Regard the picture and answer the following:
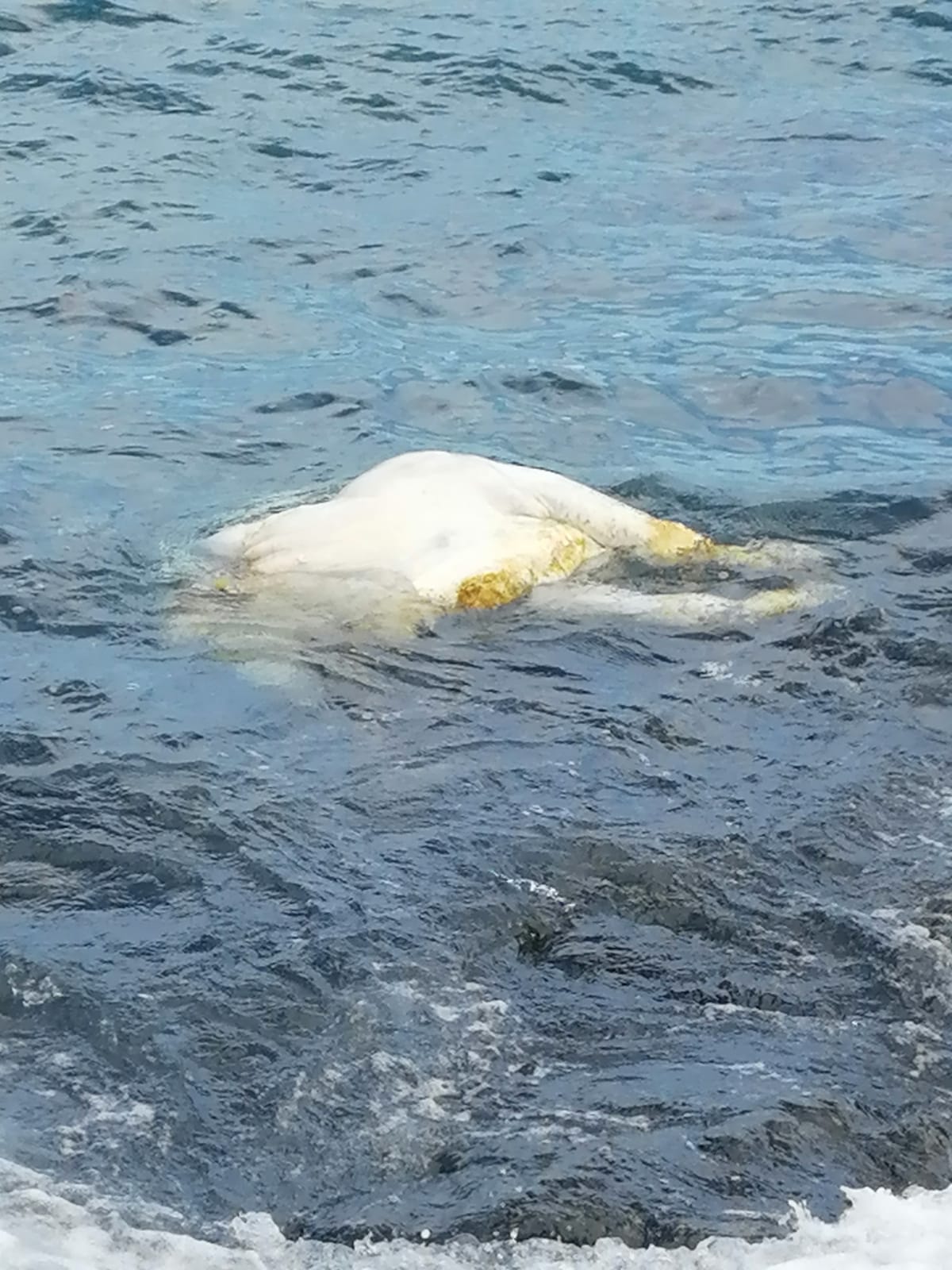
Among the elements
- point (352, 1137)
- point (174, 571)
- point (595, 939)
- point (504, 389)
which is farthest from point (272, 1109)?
point (504, 389)

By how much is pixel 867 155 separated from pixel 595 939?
11.1 m

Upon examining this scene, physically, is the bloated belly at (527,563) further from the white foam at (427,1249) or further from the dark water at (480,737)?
the white foam at (427,1249)

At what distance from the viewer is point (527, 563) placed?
8156 mm

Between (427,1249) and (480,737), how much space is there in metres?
2.70

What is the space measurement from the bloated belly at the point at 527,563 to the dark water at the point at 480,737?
23 cm

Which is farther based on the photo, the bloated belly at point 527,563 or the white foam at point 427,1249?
the bloated belly at point 527,563

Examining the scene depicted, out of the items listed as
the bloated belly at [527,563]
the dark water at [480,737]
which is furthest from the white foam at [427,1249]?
the bloated belly at [527,563]

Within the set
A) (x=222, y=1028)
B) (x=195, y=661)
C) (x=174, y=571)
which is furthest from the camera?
(x=174, y=571)

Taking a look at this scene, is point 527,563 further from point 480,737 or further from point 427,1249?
point 427,1249

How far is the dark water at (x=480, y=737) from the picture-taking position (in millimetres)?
4957

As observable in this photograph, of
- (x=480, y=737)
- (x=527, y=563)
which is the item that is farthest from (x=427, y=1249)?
(x=527, y=563)

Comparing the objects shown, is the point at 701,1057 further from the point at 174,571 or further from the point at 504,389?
the point at 504,389

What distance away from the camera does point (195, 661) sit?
766 centimetres

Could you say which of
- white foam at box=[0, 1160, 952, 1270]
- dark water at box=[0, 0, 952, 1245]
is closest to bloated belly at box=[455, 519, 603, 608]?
dark water at box=[0, 0, 952, 1245]
